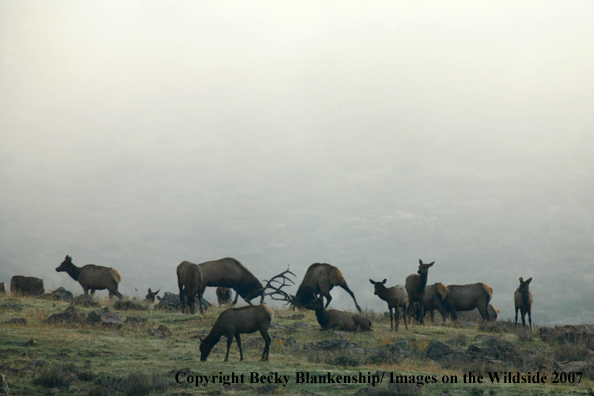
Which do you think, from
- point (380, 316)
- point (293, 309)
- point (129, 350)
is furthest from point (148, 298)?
point (129, 350)

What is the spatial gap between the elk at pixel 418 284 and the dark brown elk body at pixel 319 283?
3.83 meters

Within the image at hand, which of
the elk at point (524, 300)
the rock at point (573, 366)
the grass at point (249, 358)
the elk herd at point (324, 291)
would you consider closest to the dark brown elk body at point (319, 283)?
the elk herd at point (324, 291)

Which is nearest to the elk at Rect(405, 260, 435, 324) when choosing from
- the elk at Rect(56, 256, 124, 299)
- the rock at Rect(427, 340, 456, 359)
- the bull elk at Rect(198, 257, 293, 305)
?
the rock at Rect(427, 340, 456, 359)

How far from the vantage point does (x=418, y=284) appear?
24.0 m

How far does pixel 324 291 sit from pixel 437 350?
1098 centimetres

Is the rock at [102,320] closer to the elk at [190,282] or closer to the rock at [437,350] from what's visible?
the elk at [190,282]

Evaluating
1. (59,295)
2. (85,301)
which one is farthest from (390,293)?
(59,295)

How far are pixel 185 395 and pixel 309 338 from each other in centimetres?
932

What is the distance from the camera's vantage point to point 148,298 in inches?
1185

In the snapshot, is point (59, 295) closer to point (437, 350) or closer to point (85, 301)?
point (85, 301)

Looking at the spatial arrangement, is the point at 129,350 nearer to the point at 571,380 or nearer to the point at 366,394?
the point at 366,394

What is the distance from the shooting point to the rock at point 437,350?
54.1ft

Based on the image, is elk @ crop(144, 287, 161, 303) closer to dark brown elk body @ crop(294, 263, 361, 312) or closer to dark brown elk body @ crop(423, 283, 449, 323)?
dark brown elk body @ crop(294, 263, 361, 312)

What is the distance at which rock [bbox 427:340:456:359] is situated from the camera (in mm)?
16500
